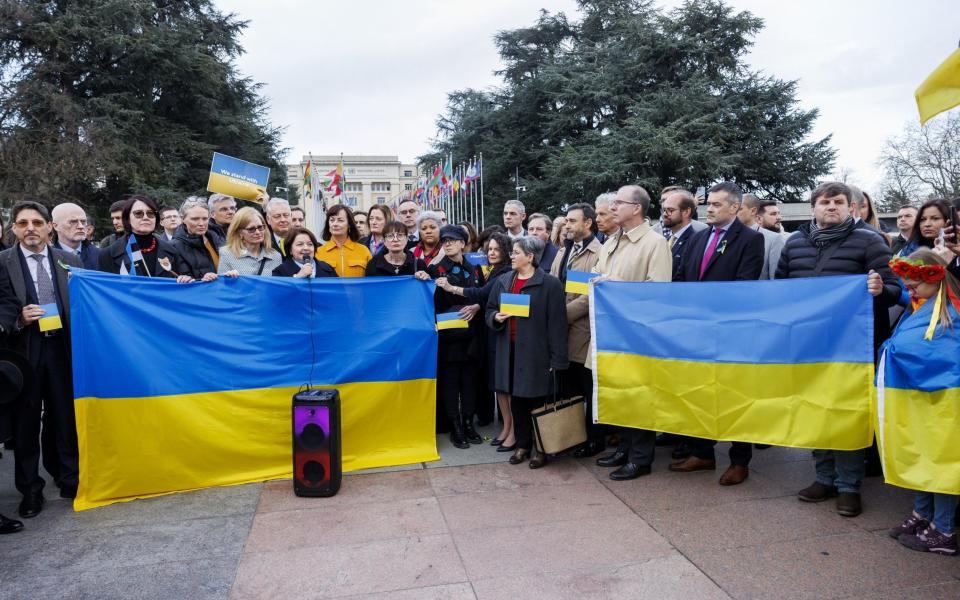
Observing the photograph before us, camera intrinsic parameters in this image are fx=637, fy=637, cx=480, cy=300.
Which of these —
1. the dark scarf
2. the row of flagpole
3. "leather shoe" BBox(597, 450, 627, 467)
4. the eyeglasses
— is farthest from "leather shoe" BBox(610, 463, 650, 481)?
the row of flagpole

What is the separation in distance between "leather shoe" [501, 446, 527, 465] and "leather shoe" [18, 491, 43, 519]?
3.40 metres

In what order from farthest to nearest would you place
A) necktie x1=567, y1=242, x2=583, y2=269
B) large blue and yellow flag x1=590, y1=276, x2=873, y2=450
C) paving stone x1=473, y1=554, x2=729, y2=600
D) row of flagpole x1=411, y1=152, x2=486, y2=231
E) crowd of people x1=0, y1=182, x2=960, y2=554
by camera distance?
row of flagpole x1=411, y1=152, x2=486, y2=231
necktie x1=567, y1=242, x2=583, y2=269
crowd of people x1=0, y1=182, x2=960, y2=554
large blue and yellow flag x1=590, y1=276, x2=873, y2=450
paving stone x1=473, y1=554, x2=729, y2=600

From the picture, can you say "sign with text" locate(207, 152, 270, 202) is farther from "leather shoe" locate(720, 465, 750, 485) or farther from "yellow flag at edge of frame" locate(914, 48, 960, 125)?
"yellow flag at edge of frame" locate(914, 48, 960, 125)

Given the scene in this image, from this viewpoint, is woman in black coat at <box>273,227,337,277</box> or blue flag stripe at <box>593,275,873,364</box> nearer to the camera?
blue flag stripe at <box>593,275,873,364</box>

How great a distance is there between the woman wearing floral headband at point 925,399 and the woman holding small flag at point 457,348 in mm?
3154

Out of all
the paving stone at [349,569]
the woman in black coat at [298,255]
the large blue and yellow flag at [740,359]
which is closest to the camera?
the paving stone at [349,569]

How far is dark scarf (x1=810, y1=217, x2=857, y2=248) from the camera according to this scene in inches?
167

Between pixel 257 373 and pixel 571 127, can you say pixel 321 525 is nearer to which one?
pixel 257 373

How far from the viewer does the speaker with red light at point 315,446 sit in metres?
4.48

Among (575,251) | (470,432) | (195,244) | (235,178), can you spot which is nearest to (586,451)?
(470,432)

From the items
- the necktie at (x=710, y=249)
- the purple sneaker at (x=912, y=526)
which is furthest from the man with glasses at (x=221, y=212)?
the purple sneaker at (x=912, y=526)

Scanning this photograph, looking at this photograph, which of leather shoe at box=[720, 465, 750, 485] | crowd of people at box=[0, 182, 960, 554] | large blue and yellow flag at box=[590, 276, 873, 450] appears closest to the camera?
large blue and yellow flag at box=[590, 276, 873, 450]

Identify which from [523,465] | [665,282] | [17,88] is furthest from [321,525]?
[17,88]

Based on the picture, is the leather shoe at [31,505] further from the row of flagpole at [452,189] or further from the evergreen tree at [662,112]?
the evergreen tree at [662,112]
